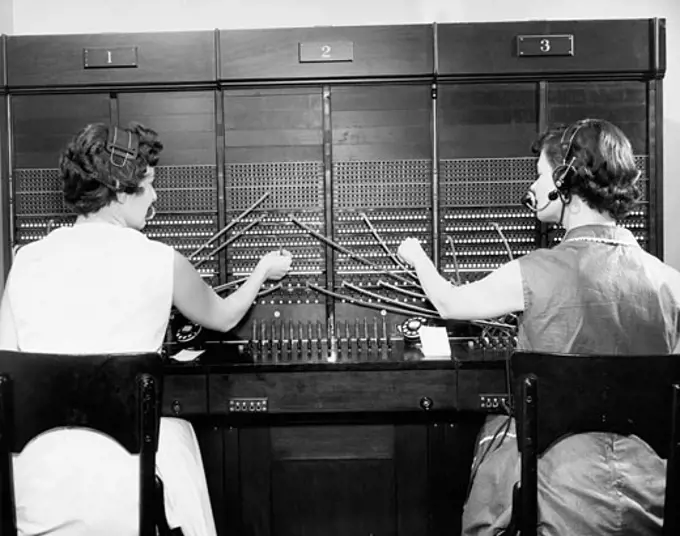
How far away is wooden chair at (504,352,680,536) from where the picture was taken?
4.59 feet

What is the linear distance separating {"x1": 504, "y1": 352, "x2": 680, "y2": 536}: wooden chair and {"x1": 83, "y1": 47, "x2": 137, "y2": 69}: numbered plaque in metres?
2.07

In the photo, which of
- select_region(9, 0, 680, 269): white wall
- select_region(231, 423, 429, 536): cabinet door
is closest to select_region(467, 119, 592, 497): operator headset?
select_region(231, 423, 429, 536): cabinet door

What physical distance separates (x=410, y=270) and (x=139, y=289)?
1.43 meters

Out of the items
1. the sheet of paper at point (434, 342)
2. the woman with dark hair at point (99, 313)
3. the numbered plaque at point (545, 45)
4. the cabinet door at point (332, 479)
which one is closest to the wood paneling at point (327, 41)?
the numbered plaque at point (545, 45)

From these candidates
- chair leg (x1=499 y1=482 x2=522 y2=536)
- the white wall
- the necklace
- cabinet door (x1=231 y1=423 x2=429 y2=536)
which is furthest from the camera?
the white wall

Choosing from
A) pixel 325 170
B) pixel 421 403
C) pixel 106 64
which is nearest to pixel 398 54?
pixel 325 170

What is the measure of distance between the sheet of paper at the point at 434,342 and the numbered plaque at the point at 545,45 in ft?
3.87

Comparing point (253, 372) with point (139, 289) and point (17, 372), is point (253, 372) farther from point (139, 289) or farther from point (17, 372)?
point (17, 372)

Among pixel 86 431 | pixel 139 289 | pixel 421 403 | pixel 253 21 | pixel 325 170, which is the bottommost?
pixel 421 403

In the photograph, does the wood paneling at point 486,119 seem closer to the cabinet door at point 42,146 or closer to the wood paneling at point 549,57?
the wood paneling at point 549,57

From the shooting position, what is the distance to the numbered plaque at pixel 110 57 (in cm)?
269

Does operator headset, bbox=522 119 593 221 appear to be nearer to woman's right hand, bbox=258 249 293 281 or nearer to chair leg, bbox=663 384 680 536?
chair leg, bbox=663 384 680 536

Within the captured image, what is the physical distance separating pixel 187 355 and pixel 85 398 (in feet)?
3.74

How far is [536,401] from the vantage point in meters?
1.42
